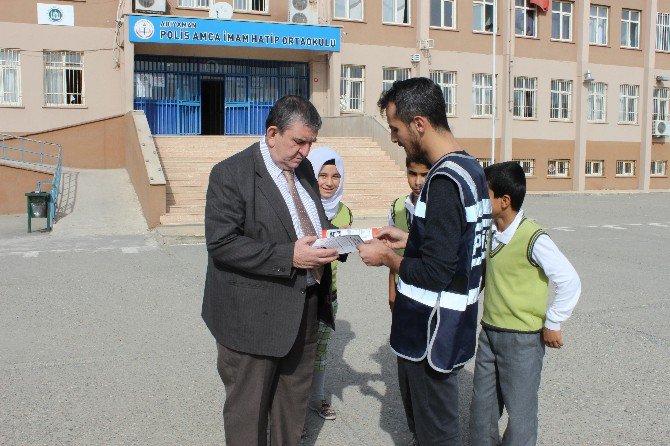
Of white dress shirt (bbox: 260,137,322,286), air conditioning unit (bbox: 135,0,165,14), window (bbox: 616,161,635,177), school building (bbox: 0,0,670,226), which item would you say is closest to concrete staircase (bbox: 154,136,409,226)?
school building (bbox: 0,0,670,226)

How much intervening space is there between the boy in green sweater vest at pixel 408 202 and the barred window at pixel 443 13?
2552cm

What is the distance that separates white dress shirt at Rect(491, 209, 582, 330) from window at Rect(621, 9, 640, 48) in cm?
3236

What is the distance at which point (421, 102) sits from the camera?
9.60 feet

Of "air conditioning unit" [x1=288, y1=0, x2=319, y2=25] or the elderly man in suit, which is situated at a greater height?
"air conditioning unit" [x1=288, y1=0, x2=319, y2=25]

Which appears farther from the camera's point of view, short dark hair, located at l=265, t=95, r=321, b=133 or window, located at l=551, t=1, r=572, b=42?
window, located at l=551, t=1, r=572, b=42

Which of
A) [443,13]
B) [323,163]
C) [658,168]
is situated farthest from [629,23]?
[323,163]

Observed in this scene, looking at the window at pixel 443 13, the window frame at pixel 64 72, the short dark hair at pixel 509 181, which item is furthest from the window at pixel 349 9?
the short dark hair at pixel 509 181

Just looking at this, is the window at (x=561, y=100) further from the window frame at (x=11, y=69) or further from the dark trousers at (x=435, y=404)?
the dark trousers at (x=435, y=404)

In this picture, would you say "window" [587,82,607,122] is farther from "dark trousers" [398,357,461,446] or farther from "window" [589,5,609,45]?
"dark trousers" [398,357,461,446]

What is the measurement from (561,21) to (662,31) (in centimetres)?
613

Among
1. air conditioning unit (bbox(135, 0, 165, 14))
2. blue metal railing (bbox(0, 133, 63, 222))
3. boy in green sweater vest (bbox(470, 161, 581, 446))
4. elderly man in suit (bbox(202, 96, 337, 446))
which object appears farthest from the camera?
air conditioning unit (bbox(135, 0, 165, 14))

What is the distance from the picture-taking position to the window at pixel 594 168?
31.7 m

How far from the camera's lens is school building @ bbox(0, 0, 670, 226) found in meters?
22.6

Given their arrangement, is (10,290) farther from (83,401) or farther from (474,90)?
(474,90)
